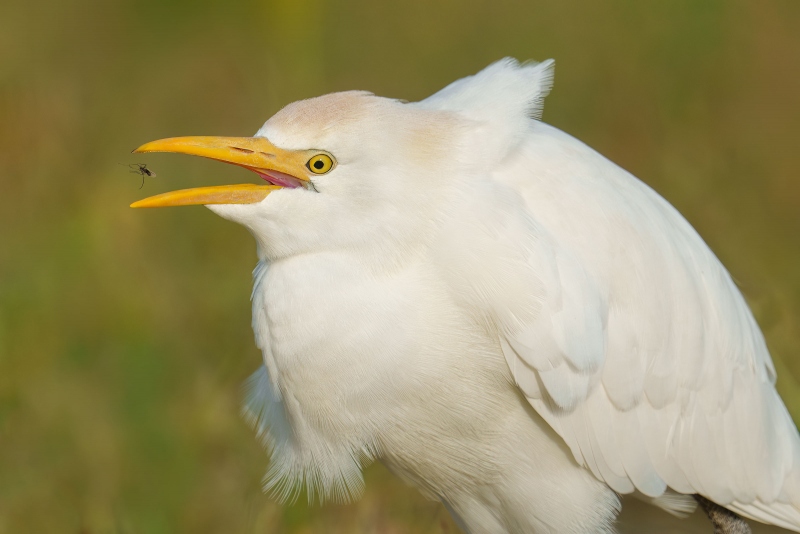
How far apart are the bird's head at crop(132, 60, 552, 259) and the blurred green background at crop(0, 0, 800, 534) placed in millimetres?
1330

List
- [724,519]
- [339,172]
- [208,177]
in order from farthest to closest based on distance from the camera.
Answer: [208,177], [724,519], [339,172]

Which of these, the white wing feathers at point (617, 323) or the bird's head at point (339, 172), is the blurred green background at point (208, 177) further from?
the bird's head at point (339, 172)

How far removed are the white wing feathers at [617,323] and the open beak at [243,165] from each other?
0.37 metres

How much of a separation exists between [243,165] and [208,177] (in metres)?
3.64

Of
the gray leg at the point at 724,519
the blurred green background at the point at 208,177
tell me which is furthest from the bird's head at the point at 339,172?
the blurred green background at the point at 208,177

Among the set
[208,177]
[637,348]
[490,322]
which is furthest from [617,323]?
[208,177]

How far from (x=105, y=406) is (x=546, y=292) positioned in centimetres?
209

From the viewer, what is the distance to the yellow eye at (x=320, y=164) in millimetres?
2168

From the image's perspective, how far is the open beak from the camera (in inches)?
85.2

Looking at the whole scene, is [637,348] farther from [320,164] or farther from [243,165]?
[243,165]

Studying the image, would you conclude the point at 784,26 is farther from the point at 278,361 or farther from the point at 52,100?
the point at 278,361

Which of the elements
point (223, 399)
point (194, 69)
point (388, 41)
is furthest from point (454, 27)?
point (223, 399)

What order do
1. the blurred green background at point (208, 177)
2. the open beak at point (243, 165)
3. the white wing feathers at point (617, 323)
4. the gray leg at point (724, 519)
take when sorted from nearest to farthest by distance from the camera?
the open beak at point (243, 165)
the white wing feathers at point (617, 323)
the gray leg at point (724, 519)
the blurred green background at point (208, 177)

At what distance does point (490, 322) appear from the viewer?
232 centimetres
